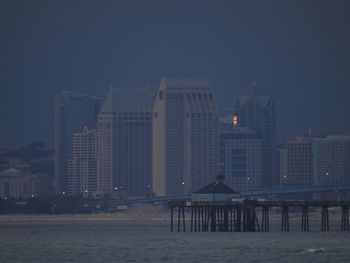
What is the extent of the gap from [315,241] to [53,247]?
23.1 m

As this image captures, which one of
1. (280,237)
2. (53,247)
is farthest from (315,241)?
(53,247)

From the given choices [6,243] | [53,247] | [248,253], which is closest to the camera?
[248,253]

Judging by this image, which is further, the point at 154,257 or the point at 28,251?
the point at 28,251

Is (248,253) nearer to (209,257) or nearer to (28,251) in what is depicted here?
(209,257)

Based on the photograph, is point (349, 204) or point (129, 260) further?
point (349, 204)

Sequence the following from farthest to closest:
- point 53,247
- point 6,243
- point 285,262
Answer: point 6,243 < point 53,247 < point 285,262

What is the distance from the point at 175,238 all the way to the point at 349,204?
17.0m

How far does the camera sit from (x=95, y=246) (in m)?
184

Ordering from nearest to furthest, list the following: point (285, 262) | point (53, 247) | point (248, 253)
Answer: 1. point (285, 262)
2. point (248, 253)
3. point (53, 247)

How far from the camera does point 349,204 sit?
199 meters

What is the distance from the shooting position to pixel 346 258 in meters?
160

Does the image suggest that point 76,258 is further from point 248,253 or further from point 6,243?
point 6,243

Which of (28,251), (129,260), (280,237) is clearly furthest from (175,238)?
(129,260)

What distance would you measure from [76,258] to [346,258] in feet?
69.5
